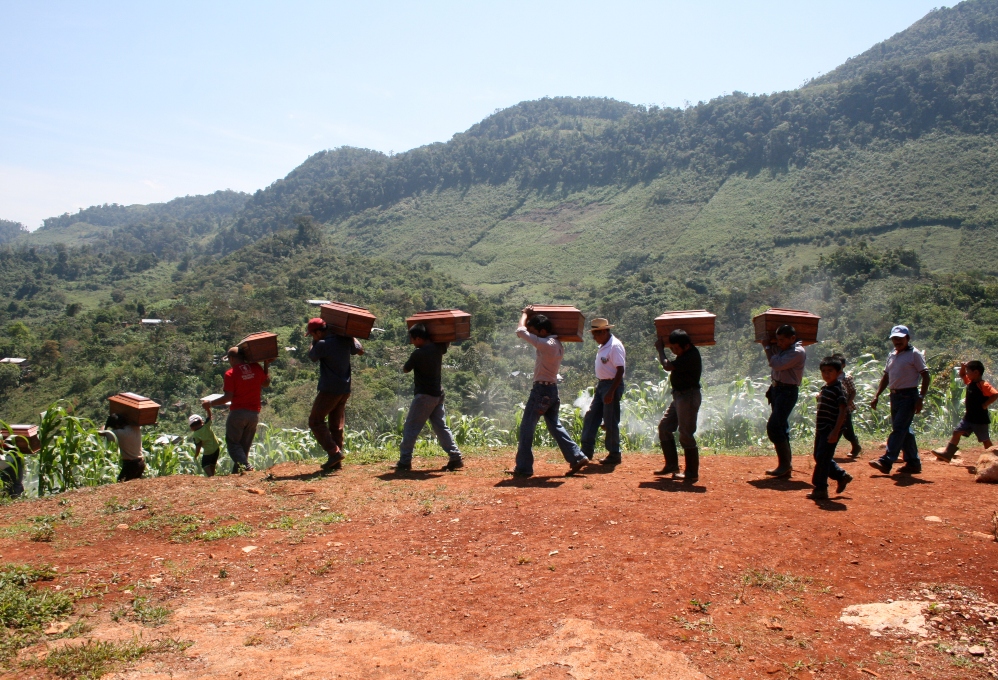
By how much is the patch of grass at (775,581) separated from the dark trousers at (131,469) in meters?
6.28

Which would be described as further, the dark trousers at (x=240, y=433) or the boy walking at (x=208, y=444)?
the boy walking at (x=208, y=444)

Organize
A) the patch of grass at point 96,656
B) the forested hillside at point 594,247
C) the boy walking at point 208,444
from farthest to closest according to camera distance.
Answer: the forested hillside at point 594,247 < the boy walking at point 208,444 < the patch of grass at point 96,656

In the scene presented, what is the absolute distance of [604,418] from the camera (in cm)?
752

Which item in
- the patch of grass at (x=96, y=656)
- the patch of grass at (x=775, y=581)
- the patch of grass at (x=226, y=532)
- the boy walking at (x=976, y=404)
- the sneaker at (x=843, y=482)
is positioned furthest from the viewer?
the boy walking at (x=976, y=404)

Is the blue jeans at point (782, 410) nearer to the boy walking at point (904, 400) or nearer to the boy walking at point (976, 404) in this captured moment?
the boy walking at point (904, 400)

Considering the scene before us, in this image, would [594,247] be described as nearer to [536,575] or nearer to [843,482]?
[843,482]

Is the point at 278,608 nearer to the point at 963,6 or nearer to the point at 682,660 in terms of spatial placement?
the point at 682,660

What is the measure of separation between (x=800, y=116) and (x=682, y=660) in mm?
88139

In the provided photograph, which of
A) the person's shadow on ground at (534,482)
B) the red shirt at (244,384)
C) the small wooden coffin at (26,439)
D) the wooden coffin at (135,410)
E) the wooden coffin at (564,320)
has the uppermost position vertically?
the wooden coffin at (564,320)

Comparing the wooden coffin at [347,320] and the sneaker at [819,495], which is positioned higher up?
the wooden coffin at [347,320]

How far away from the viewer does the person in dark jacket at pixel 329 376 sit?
732 centimetres

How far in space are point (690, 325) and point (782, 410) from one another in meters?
1.10

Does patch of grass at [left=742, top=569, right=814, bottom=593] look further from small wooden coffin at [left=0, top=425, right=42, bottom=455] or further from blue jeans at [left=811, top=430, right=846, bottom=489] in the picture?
small wooden coffin at [left=0, top=425, right=42, bottom=455]

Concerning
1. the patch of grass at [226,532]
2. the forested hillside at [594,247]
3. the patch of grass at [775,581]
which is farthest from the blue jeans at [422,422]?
the forested hillside at [594,247]
